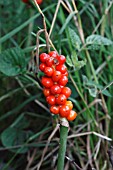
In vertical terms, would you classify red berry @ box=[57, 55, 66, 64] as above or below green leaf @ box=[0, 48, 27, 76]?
above

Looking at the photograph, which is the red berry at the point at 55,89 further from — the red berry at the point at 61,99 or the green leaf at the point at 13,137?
the green leaf at the point at 13,137

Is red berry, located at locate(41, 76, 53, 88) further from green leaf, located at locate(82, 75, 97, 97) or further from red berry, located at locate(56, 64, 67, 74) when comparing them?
green leaf, located at locate(82, 75, 97, 97)

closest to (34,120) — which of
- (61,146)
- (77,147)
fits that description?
(77,147)

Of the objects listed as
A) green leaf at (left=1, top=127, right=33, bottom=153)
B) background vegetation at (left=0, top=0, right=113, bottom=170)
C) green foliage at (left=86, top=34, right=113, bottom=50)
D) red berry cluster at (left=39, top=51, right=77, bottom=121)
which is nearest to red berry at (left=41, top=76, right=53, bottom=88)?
red berry cluster at (left=39, top=51, right=77, bottom=121)

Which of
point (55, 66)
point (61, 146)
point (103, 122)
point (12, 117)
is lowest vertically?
point (103, 122)

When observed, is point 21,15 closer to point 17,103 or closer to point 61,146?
point 17,103

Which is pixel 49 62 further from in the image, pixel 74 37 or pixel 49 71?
pixel 74 37

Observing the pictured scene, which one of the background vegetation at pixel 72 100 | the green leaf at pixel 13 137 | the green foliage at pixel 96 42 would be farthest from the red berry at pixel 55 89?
the green leaf at pixel 13 137
